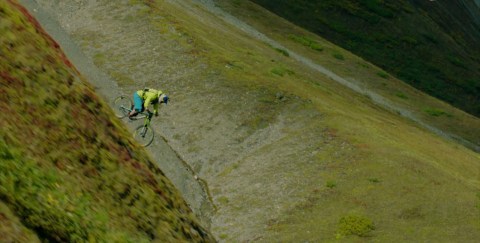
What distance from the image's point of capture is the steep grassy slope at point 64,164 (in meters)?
18.3

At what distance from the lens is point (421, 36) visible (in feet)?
456

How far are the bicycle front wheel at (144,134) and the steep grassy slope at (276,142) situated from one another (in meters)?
7.51

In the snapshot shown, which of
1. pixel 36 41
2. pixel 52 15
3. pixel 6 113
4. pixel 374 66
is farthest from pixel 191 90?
pixel 374 66

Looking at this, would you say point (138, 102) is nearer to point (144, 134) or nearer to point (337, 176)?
point (144, 134)

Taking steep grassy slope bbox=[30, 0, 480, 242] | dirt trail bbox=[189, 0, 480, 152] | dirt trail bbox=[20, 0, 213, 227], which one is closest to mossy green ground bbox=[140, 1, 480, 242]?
steep grassy slope bbox=[30, 0, 480, 242]

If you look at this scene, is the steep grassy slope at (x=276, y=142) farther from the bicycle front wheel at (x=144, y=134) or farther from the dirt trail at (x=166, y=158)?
the bicycle front wheel at (x=144, y=134)

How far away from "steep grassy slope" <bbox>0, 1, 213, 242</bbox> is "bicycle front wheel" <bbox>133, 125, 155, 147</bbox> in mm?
17043

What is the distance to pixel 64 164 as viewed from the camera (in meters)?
21.9

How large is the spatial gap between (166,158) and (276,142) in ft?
39.5

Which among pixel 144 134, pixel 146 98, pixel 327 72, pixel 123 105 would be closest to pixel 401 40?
pixel 327 72

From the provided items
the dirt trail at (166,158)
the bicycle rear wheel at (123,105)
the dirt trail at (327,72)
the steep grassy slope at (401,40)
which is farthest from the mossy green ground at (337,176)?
the steep grassy slope at (401,40)

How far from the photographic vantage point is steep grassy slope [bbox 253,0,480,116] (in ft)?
413

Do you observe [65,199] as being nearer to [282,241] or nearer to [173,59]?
[282,241]

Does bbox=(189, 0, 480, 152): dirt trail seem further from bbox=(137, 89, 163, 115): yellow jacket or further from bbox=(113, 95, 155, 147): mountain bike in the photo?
bbox=(137, 89, 163, 115): yellow jacket
